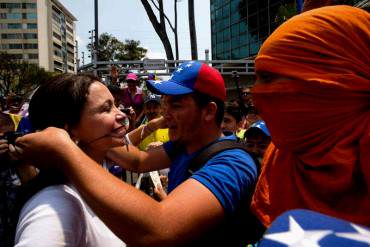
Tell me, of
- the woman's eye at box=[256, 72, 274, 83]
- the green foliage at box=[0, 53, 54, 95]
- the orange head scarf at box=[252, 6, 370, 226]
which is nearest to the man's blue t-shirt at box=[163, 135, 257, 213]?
the orange head scarf at box=[252, 6, 370, 226]

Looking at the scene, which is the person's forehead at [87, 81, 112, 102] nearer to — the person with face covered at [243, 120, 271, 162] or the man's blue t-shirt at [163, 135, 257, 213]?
the man's blue t-shirt at [163, 135, 257, 213]

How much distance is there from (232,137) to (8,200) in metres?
1.08

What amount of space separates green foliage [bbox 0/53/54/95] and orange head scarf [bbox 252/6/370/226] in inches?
1857

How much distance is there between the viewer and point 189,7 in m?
13.3

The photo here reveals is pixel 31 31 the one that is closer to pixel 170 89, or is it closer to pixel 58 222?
pixel 170 89

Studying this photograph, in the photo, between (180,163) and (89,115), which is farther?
(180,163)

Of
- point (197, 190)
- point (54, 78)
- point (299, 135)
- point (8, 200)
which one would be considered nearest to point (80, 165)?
point (197, 190)

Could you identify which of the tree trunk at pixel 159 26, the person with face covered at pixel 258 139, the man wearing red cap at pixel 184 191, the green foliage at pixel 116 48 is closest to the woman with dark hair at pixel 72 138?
the man wearing red cap at pixel 184 191

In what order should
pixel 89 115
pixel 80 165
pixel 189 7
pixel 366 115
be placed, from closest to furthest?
pixel 366 115, pixel 80 165, pixel 89 115, pixel 189 7

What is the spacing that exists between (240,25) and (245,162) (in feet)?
91.0

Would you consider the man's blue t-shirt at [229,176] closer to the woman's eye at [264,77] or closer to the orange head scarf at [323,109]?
the orange head scarf at [323,109]

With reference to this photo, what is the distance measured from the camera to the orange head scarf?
1031mm

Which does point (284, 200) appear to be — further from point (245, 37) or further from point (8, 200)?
point (245, 37)

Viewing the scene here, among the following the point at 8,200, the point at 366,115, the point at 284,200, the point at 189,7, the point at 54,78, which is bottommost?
the point at 8,200
